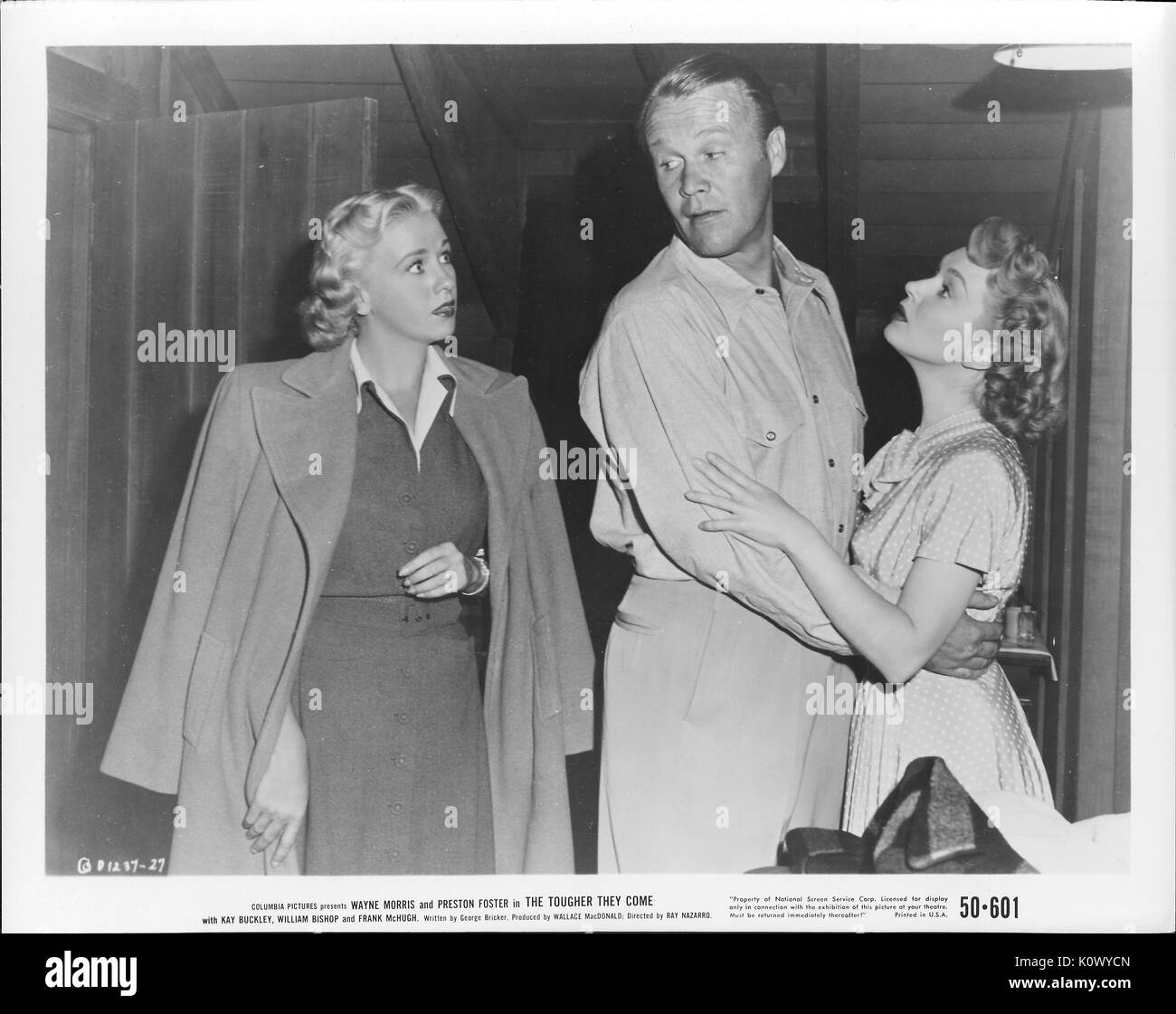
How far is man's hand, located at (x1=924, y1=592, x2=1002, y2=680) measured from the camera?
2.05 metres

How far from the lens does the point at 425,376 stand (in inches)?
81.8

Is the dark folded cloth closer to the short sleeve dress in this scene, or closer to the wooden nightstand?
the short sleeve dress

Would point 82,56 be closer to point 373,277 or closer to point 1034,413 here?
point 373,277

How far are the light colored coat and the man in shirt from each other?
0.12 m

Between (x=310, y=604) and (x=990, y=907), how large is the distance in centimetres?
141

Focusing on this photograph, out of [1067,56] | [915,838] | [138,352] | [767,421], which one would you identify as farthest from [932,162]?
[138,352]

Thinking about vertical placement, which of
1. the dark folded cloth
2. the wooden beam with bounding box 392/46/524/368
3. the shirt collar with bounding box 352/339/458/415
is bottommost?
the dark folded cloth

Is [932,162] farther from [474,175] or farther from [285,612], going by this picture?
[285,612]

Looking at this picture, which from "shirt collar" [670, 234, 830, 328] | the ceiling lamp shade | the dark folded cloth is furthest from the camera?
the ceiling lamp shade

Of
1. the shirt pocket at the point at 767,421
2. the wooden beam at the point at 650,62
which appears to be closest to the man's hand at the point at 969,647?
the shirt pocket at the point at 767,421

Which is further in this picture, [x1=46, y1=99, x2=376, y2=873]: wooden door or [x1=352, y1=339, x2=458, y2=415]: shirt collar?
[x1=46, y1=99, x2=376, y2=873]: wooden door

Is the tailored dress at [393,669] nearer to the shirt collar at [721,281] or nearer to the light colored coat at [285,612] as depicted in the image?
the light colored coat at [285,612]

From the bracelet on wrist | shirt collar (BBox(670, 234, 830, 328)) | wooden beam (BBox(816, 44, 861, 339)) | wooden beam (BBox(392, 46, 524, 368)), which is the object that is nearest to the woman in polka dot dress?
wooden beam (BBox(816, 44, 861, 339))

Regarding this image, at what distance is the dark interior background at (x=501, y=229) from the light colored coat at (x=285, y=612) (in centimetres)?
8
